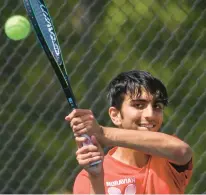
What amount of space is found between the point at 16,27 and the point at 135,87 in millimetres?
1846

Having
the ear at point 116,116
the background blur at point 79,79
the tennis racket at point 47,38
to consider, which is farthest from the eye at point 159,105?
the background blur at point 79,79

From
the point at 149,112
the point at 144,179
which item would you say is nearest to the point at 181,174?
the point at 144,179

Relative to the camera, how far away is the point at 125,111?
355cm

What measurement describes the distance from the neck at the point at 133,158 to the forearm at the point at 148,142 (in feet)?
→ 0.79

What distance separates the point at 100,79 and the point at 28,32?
1.76 feet

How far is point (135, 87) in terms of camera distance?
3574 mm

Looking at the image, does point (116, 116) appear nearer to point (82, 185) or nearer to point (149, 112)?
point (149, 112)

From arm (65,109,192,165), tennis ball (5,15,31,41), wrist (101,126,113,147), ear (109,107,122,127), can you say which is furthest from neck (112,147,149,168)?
tennis ball (5,15,31,41)

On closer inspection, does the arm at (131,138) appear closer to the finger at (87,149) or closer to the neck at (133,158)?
the finger at (87,149)

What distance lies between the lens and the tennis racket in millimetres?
3254

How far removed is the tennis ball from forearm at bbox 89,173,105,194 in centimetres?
217

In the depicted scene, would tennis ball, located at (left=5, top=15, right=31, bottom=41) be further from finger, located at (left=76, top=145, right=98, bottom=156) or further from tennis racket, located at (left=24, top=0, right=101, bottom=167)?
finger, located at (left=76, top=145, right=98, bottom=156)

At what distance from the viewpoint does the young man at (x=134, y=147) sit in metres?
3.15

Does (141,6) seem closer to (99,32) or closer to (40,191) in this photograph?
(99,32)
